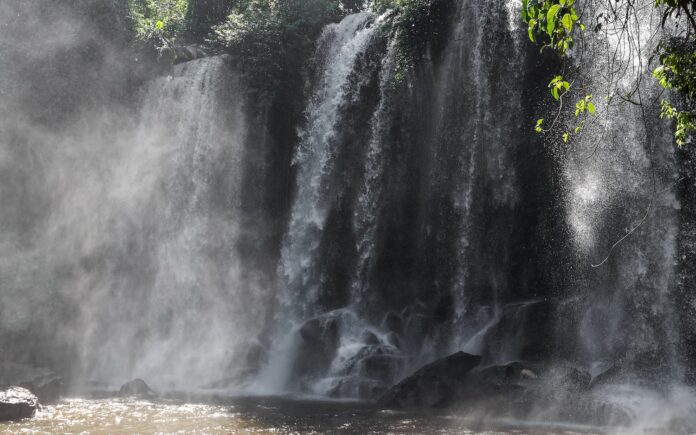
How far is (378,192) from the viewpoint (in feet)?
67.4

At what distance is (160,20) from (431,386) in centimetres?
2105

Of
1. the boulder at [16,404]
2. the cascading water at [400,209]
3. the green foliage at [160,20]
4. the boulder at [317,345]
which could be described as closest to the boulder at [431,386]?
the cascading water at [400,209]

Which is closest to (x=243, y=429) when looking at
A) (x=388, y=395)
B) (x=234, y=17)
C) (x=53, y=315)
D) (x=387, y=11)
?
(x=388, y=395)

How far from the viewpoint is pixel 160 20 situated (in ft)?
90.4

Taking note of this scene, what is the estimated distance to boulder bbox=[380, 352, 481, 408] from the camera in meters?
13.4

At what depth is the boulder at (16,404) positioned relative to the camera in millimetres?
11258

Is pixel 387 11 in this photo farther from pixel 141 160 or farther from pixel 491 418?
pixel 491 418

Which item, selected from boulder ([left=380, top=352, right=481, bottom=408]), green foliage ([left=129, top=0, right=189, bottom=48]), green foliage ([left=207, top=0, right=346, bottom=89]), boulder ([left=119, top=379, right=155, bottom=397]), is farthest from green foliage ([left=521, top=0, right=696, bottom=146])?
green foliage ([left=129, top=0, right=189, bottom=48])

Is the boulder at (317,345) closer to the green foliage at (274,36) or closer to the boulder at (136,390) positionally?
the boulder at (136,390)

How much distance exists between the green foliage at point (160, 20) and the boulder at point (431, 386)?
1696 cm

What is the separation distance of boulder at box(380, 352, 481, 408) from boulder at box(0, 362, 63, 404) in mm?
7610

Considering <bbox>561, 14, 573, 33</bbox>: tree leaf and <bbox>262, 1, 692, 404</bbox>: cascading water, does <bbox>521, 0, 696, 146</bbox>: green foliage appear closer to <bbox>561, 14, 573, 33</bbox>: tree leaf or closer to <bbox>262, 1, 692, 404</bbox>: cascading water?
<bbox>561, 14, 573, 33</bbox>: tree leaf

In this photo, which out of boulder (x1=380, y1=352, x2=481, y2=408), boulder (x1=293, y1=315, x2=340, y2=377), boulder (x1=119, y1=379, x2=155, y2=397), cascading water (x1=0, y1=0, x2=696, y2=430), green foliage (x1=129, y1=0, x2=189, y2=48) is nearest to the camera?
boulder (x1=380, y1=352, x2=481, y2=408)

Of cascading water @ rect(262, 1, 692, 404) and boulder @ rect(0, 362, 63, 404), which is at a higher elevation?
cascading water @ rect(262, 1, 692, 404)
